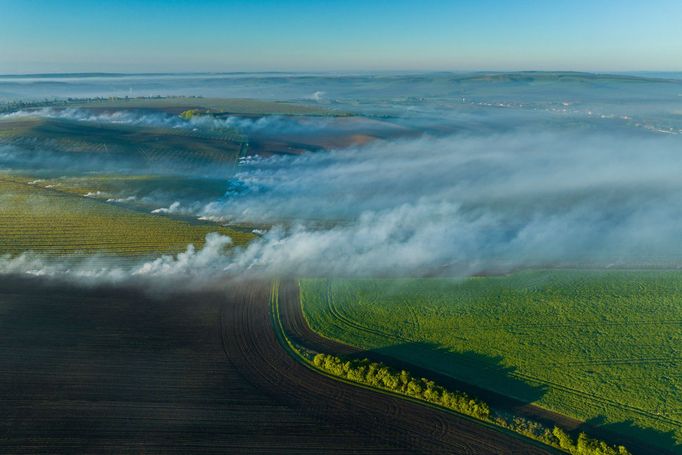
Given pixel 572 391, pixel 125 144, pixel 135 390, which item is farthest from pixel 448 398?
pixel 125 144

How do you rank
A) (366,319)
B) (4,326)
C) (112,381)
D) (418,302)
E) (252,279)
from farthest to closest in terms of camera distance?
1. (252,279)
2. (418,302)
3. (366,319)
4. (4,326)
5. (112,381)

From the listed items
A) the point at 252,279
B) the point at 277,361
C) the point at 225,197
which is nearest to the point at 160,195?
the point at 225,197

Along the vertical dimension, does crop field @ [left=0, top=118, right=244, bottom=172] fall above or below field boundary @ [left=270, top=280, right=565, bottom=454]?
above

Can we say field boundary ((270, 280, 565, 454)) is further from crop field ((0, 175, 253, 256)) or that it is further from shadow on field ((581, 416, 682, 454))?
crop field ((0, 175, 253, 256))

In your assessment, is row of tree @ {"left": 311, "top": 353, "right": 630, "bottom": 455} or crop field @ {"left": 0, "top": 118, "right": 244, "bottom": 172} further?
crop field @ {"left": 0, "top": 118, "right": 244, "bottom": 172}

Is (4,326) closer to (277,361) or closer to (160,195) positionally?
(277,361)

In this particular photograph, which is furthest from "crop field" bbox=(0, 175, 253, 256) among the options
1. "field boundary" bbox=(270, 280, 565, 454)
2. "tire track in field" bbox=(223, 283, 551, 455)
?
"tire track in field" bbox=(223, 283, 551, 455)

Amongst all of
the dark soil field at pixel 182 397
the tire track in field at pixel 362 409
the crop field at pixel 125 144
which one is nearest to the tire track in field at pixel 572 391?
the tire track in field at pixel 362 409

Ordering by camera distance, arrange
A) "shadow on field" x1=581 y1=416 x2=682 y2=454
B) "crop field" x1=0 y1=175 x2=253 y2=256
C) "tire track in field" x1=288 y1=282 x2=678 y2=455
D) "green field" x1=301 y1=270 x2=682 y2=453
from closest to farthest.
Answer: "shadow on field" x1=581 y1=416 x2=682 y2=454 < "tire track in field" x1=288 y1=282 x2=678 y2=455 < "green field" x1=301 y1=270 x2=682 y2=453 < "crop field" x1=0 y1=175 x2=253 y2=256
